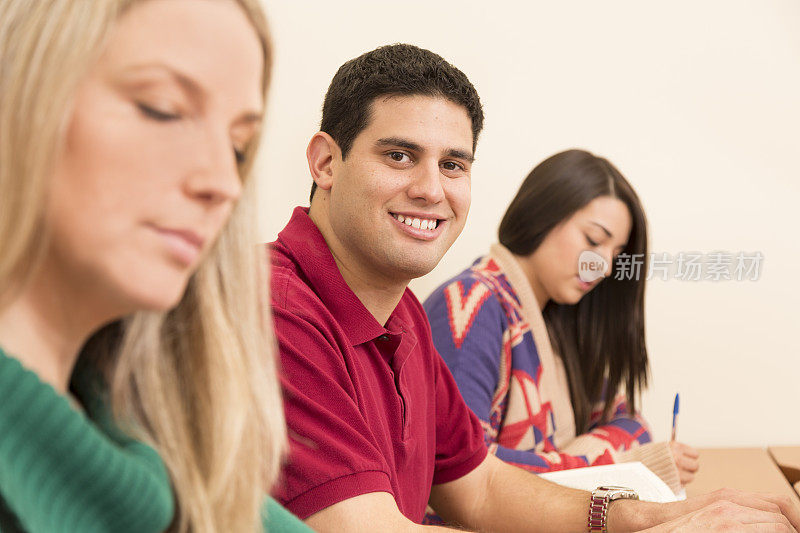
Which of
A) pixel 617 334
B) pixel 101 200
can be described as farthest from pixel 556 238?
pixel 101 200

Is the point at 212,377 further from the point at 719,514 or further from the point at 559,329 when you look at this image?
the point at 559,329

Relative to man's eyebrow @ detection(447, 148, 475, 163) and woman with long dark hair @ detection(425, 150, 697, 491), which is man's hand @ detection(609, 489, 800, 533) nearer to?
woman with long dark hair @ detection(425, 150, 697, 491)

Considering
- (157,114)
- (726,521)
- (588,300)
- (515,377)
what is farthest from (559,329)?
(157,114)

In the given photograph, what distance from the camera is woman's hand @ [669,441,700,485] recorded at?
1562 millimetres

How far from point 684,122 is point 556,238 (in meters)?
0.73

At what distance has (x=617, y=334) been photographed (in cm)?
189

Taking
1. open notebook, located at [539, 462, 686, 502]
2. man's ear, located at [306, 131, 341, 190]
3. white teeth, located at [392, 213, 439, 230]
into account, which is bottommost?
open notebook, located at [539, 462, 686, 502]

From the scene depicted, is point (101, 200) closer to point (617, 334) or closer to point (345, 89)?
point (345, 89)

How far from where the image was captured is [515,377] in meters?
1.62

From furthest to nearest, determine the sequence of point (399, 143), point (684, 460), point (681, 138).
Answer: point (681, 138) → point (684, 460) → point (399, 143)

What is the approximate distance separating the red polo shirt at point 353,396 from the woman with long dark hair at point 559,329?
12.0 inches

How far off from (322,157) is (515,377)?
711mm

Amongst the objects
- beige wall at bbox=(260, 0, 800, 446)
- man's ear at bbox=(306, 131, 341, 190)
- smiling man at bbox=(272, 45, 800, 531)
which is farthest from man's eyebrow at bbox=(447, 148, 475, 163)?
beige wall at bbox=(260, 0, 800, 446)

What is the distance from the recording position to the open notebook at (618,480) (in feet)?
3.98
